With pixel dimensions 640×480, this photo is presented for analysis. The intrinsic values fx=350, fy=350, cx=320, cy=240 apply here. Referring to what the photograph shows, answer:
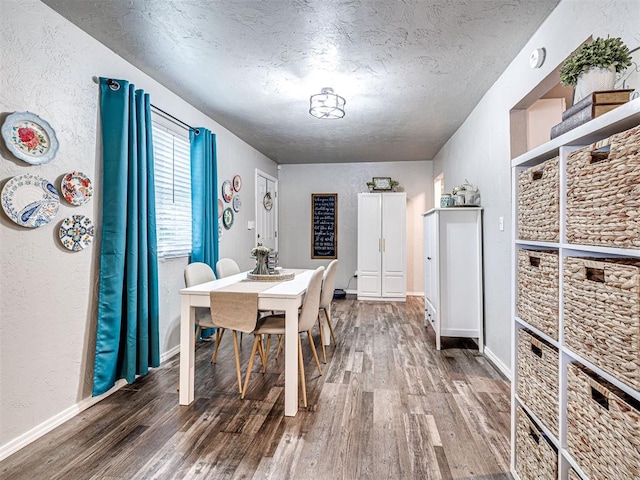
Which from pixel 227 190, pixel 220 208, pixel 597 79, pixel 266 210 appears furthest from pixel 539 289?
pixel 266 210

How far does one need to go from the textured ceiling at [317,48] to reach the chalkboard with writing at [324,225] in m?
2.70

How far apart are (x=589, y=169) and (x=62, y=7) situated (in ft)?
8.81

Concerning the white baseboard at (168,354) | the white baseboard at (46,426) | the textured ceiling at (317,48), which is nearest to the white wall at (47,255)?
the white baseboard at (46,426)

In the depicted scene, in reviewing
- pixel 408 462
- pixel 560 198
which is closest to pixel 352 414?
pixel 408 462

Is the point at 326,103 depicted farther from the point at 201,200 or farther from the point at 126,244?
the point at 126,244

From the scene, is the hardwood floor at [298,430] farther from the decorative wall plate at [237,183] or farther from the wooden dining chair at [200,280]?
the decorative wall plate at [237,183]

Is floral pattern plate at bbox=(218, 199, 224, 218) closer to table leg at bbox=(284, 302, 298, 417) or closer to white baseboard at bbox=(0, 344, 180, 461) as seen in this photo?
white baseboard at bbox=(0, 344, 180, 461)

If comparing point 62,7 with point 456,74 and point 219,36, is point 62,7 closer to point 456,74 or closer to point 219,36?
point 219,36

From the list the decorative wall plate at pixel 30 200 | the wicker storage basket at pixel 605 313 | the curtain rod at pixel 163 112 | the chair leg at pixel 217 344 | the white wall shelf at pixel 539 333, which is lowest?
the chair leg at pixel 217 344

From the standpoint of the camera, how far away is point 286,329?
7.28 feet

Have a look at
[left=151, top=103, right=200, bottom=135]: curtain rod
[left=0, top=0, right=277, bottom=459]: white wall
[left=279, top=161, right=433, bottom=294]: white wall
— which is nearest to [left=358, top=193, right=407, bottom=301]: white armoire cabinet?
[left=279, top=161, right=433, bottom=294]: white wall

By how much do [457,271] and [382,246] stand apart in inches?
91.9

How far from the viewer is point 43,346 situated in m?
1.98

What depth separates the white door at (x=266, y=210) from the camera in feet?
18.2
